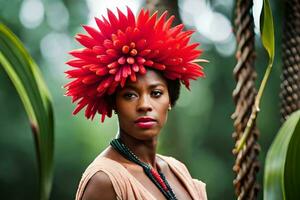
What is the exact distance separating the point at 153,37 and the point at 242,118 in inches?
11.4

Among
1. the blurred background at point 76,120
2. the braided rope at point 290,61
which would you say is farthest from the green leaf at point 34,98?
the blurred background at point 76,120

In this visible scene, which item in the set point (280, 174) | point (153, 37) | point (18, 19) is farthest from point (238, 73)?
point (18, 19)

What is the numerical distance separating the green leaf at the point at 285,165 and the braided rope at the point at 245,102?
27cm

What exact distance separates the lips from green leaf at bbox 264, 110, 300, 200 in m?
0.48

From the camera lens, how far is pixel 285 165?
0.55 meters

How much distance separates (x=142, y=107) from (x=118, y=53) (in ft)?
0.38

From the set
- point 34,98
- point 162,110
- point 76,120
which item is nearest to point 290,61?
point 162,110

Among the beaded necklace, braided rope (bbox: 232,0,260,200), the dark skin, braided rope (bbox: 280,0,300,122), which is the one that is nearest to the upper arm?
the dark skin

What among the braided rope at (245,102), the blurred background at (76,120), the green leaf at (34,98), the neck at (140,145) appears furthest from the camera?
the blurred background at (76,120)

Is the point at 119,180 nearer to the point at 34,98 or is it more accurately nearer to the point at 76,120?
the point at 34,98

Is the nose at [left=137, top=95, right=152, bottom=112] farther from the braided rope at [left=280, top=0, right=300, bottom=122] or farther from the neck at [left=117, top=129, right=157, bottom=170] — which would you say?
the braided rope at [left=280, top=0, right=300, bottom=122]

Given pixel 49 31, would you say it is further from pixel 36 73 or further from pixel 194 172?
pixel 36 73

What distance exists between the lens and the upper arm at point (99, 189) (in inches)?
38.4

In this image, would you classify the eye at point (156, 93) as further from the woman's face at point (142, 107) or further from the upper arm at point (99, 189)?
the upper arm at point (99, 189)
